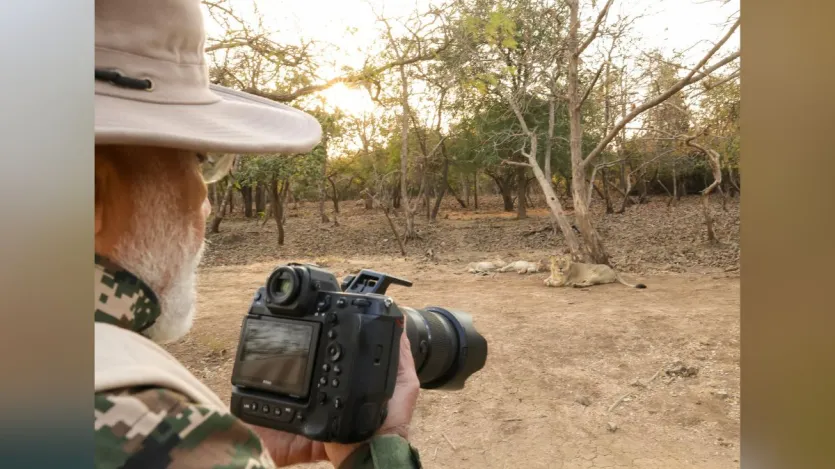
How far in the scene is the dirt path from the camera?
197 centimetres

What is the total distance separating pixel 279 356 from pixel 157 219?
172mm

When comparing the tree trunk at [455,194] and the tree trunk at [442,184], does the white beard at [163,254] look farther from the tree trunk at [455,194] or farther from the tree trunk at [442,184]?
the tree trunk at [455,194]

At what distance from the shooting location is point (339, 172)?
6.55 m

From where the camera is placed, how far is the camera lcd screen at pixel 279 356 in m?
0.49

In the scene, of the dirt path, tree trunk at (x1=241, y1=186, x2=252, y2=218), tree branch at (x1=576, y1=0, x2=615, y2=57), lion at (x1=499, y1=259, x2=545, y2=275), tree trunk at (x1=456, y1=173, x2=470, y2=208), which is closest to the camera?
the dirt path

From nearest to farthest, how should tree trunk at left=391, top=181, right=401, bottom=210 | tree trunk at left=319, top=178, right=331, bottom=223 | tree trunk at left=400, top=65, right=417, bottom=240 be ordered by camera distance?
tree trunk at left=400, top=65, right=417, bottom=240, tree trunk at left=319, top=178, right=331, bottom=223, tree trunk at left=391, top=181, right=401, bottom=210

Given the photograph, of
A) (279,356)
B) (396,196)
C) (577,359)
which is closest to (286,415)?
(279,356)

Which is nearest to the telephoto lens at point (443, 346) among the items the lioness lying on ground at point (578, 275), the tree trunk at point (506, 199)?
the lioness lying on ground at point (578, 275)

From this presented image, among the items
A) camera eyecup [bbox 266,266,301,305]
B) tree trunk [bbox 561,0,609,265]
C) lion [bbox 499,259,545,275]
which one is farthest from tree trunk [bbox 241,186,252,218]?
camera eyecup [bbox 266,266,301,305]

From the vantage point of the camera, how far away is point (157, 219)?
0.37 m

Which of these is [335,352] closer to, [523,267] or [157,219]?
[157,219]

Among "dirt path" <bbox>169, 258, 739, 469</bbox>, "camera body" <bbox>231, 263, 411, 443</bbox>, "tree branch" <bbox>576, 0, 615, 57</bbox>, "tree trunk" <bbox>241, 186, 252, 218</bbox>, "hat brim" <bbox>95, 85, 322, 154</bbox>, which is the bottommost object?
"dirt path" <bbox>169, 258, 739, 469</bbox>

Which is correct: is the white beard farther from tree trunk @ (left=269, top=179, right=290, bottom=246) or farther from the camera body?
tree trunk @ (left=269, top=179, right=290, bottom=246)
